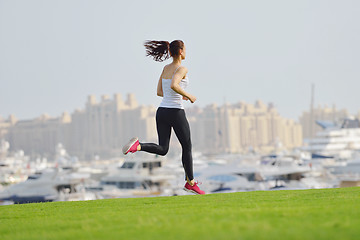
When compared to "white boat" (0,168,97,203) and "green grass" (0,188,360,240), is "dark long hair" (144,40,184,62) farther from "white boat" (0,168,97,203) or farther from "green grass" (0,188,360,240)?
"white boat" (0,168,97,203)

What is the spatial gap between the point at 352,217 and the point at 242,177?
37887 mm

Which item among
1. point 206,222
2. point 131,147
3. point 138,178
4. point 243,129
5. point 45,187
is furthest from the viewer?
point 243,129

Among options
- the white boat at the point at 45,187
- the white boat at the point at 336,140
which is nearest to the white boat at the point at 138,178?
the white boat at the point at 45,187

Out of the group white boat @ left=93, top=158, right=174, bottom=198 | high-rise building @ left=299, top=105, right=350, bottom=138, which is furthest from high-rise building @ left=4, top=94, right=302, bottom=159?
white boat @ left=93, top=158, right=174, bottom=198

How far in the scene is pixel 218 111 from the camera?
563 ft

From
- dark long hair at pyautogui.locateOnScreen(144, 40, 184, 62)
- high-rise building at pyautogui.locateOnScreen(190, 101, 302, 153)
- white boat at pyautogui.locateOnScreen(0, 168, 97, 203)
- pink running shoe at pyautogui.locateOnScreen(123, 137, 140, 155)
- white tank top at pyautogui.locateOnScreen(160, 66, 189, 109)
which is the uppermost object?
dark long hair at pyautogui.locateOnScreen(144, 40, 184, 62)

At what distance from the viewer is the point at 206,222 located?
4574 mm

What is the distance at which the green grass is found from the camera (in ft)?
13.1

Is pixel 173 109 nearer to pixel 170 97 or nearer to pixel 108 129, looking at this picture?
pixel 170 97

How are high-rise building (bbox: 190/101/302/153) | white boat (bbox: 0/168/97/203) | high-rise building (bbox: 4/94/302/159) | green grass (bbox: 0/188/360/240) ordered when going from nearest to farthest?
green grass (bbox: 0/188/360/240) < white boat (bbox: 0/168/97/203) < high-rise building (bbox: 4/94/302/159) < high-rise building (bbox: 190/101/302/153)

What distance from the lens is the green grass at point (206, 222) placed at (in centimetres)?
400

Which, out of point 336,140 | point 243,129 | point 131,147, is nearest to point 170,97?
point 131,147

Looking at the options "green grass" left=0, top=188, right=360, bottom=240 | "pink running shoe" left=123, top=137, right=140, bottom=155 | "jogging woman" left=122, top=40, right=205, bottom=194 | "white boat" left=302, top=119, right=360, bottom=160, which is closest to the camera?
"green grass" left=0, top=188, right=360, bottom=240

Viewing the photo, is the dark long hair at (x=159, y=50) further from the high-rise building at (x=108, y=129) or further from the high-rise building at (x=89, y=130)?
the high-rise building at (x=89, y=130)
